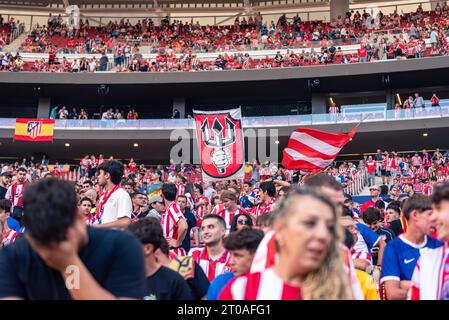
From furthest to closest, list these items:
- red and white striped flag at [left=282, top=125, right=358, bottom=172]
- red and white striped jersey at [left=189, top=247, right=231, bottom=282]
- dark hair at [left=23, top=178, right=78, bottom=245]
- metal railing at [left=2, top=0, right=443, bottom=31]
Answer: metal railing at [left=2, top=0, right=443, bottom=31] → red and white striped flag at [left=282, top=125, right=358, bottom=172] → red and white striped jersey at [left=189, top=247, right=231, bottom=282] → dark hair at [left=23, top=178, right=78, bottom=245]

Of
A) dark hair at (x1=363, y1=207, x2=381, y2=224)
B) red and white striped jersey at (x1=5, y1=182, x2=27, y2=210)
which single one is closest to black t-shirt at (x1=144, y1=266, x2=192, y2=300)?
dark hair at (x1=363, y1=207, x2=381, y2=224)

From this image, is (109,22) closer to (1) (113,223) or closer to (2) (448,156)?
(2) (448,156)

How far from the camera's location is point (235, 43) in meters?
34.6

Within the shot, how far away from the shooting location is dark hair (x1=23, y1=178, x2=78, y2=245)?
2197 mm

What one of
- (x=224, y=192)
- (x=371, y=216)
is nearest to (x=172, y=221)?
(x=224, y=192)

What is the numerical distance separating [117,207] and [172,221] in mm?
1443

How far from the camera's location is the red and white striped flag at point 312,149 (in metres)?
10.4

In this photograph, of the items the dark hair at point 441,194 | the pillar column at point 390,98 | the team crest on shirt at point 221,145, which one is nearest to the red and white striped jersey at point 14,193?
the team crest on shirt at point 221,145

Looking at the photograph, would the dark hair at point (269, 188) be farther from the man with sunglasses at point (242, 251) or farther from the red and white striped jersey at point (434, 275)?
the red and white striped jersey at point (434, 275)

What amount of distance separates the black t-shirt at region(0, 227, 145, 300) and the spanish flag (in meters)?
25.4

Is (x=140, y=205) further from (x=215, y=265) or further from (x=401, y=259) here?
(x=401, y=259)

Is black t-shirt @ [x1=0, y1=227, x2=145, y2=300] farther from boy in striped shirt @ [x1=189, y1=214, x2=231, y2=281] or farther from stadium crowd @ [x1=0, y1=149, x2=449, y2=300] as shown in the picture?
boy in striped shirt @ [x1=189, y1=214, x2=231, y2=281]

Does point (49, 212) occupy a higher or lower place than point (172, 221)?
lower
